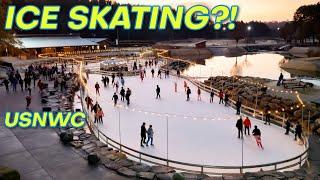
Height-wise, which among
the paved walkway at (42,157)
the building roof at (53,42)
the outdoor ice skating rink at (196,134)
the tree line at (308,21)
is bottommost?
the outdoor ice skating rink at (196,134)

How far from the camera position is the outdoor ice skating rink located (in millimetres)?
18188

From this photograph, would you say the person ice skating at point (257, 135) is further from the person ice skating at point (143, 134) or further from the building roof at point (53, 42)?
the building roof at point (53, 42)

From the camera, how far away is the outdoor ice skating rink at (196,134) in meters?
18.2

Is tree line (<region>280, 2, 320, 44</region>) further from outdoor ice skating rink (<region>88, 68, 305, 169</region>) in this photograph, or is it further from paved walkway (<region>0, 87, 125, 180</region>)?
paved walkway (<region>0, 87, 125, 180</region>)

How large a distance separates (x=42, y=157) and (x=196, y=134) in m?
9.49

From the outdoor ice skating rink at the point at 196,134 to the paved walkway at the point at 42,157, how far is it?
4.16 metres

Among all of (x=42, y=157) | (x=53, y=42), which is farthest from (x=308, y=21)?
(x=42, y=157)

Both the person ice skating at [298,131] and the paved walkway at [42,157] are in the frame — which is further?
the person ice skating at [298,131]

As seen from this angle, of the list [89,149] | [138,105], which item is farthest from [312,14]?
[89,149]

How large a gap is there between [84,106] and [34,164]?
13.2 metres

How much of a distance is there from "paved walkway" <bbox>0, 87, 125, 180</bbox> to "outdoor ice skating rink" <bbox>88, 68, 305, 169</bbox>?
416cm

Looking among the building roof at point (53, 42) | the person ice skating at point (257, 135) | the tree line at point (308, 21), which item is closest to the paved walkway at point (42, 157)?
the person ice skating at point (257, 135)

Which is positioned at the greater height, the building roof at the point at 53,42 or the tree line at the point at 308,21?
the tree line at the point at 308,21

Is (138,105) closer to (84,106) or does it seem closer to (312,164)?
(84,106)
